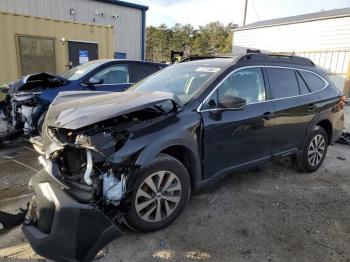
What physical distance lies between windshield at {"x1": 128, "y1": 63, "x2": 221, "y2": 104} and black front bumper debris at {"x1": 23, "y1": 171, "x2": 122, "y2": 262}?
1.56 metres

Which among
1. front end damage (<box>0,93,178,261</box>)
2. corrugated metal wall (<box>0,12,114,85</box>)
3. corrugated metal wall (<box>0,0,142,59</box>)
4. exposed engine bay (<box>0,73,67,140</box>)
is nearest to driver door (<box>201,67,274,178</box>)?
front end damage (<box>0,93,178,261</box>)

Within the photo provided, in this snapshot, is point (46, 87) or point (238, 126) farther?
point (46, 87)

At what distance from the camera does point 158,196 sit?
3.13 meters

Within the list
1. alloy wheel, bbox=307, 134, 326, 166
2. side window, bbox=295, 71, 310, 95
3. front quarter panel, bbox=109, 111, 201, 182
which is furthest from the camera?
alloy wheel, bbox=307, 134, 326, 166

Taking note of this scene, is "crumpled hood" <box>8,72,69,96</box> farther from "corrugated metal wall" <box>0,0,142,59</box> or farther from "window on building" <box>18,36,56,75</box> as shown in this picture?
"corrugated metal wall" <box>0,0,142,59</box>

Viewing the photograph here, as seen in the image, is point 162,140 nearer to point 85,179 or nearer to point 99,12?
point 85,179

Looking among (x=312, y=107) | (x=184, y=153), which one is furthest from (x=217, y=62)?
(x=312, y=107)

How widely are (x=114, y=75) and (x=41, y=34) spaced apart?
475 cm

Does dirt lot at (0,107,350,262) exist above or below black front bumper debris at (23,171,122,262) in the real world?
below

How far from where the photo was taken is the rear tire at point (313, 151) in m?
4.89

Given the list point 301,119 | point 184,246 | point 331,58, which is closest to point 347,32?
point 331,58

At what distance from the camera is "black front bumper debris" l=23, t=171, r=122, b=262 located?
2.40 m

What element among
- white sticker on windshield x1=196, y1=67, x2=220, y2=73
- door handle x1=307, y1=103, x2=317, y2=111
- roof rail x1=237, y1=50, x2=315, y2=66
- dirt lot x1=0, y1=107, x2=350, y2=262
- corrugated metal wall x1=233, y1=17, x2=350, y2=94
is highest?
corrugated metal wall x1=233, y1=17, x2=350, y2=94

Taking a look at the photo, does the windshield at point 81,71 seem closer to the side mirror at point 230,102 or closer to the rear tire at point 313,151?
the side mirror at point 230,102
